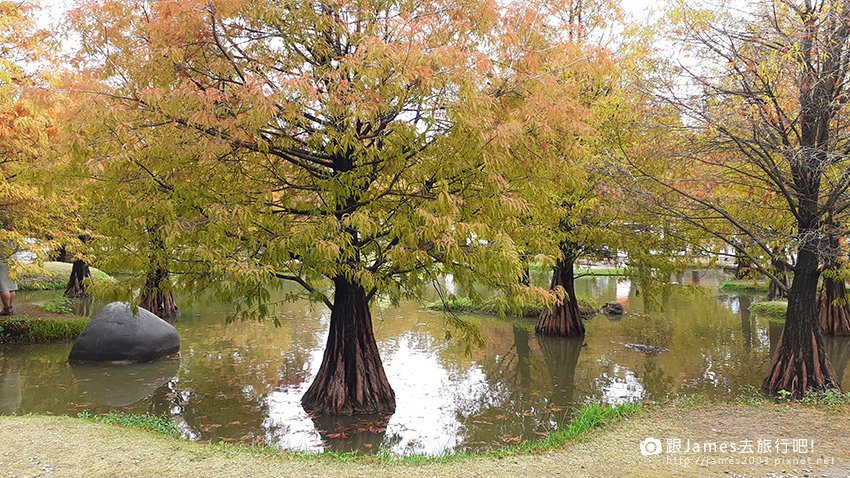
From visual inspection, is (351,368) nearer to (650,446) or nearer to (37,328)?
(650,446)

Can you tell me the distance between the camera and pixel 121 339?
1333cm

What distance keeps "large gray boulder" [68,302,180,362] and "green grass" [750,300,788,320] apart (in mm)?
20635

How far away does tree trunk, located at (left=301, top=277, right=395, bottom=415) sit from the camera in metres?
9.46

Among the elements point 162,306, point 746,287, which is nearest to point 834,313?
point 746,287

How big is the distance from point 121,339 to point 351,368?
7096 mm

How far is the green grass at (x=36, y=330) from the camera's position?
48.5 feet

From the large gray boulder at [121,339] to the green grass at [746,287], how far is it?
27.2 metres

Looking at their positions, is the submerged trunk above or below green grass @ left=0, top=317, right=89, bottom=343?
below

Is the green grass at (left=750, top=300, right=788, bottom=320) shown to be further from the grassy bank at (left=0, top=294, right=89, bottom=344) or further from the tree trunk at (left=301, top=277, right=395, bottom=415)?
the grassy bank at (left=0, top=294, right=89, bottom=344)

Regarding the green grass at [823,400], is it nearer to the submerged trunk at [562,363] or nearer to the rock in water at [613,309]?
the submerged trunk at [562,363]

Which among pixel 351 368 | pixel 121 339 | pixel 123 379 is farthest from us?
pixel 121 339

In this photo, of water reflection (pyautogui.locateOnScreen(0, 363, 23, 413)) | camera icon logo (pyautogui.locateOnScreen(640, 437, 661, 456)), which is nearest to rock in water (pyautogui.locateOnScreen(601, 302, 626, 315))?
camera icon logo (pyautogui.locateOnScreen(640, 437, 661, 456))

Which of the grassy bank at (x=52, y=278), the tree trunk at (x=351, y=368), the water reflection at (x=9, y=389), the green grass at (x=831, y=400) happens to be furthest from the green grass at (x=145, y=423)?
the grassy bank at (x=52, y=278)

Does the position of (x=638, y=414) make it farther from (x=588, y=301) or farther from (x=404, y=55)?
(x=588, y=301)
